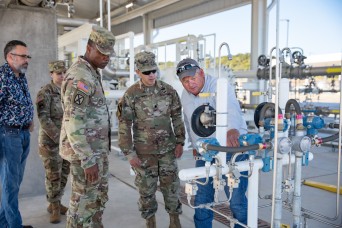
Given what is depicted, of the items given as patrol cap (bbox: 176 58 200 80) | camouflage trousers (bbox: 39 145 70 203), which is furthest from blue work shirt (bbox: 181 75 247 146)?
camouflage trousers (bbox: 39 145 70 203)

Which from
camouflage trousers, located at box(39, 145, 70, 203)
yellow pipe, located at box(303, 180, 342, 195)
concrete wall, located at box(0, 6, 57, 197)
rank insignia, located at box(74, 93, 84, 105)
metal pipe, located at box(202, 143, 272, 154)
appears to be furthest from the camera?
yellow pipe, located at box(303, 180, 342, 195)

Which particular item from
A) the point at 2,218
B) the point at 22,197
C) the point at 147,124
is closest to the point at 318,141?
the point at 147,124

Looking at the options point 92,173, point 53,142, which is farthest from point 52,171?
point 92,173

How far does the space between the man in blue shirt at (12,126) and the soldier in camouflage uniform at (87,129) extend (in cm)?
65

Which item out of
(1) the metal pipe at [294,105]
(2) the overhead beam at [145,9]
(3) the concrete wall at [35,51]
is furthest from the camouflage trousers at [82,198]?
(2) the overhead beam at [145,9]

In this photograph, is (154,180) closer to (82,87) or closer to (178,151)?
(178,151)

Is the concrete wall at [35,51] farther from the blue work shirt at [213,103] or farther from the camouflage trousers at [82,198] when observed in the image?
the blue work shirt at [213,103]

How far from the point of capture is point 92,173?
2.53m

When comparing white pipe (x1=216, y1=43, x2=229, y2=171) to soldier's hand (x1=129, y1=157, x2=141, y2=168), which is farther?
soldier's hand (x1=129, y1=157, x2=141, y2=168)

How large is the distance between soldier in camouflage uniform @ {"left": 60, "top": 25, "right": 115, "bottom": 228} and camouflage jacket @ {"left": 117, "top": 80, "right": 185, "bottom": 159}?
504 millimetres

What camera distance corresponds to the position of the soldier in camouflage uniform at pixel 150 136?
3.23 meters

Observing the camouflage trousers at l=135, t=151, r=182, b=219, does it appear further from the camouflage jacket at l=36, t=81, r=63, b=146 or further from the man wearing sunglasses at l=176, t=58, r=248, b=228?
the camouflage jacket at l=36, t=81, r=63, b=146

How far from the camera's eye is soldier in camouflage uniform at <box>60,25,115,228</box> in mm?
2445

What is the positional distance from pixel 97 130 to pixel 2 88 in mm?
999
